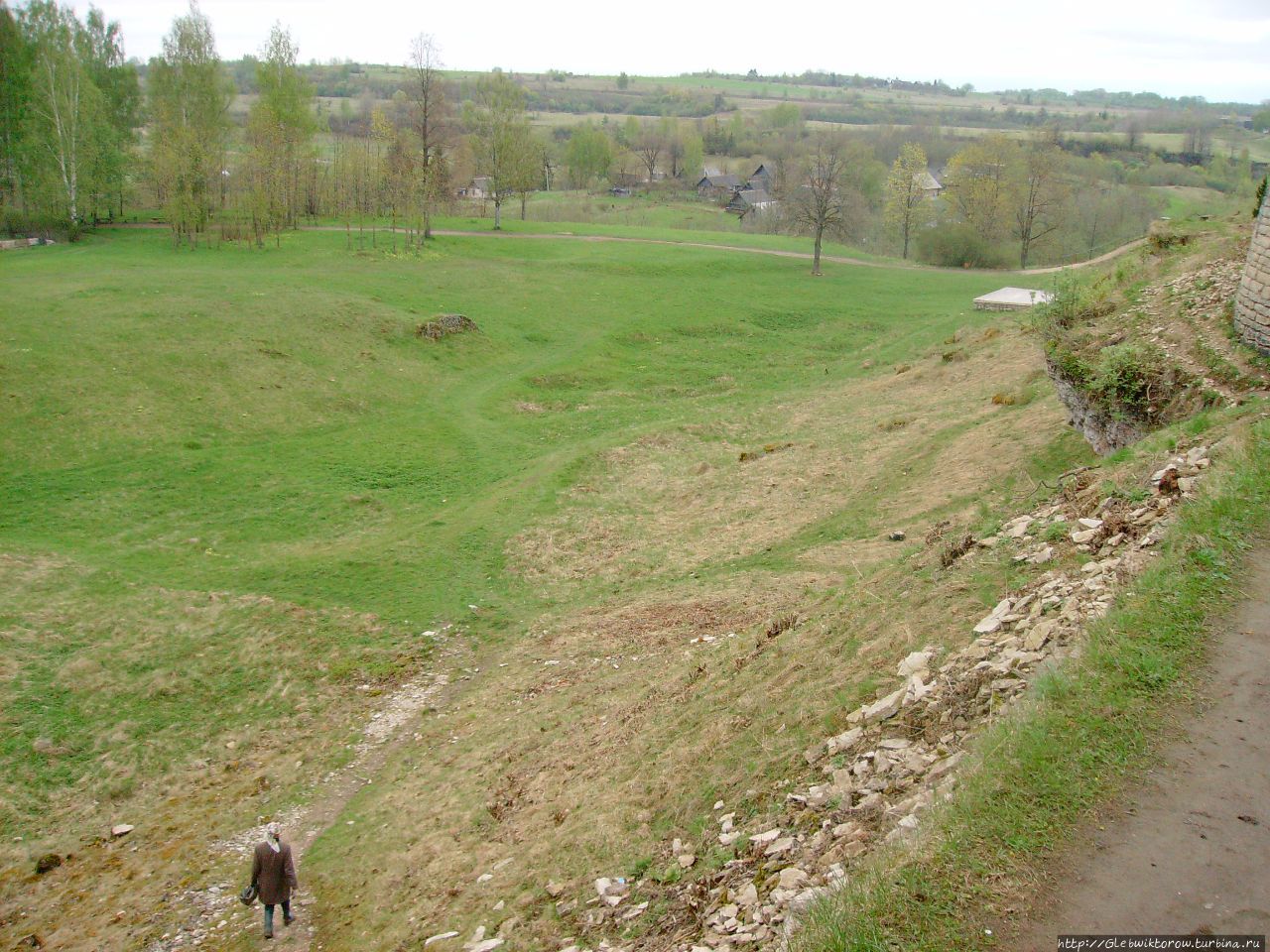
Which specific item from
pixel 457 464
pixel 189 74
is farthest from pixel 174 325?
pixel 189 74

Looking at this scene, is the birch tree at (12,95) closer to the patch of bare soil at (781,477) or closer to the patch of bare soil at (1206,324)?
the patch of bare soil at (781,477)

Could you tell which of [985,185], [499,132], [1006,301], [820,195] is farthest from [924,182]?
[1006,301]

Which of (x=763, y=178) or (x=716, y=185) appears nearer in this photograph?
(x=763, y=178)

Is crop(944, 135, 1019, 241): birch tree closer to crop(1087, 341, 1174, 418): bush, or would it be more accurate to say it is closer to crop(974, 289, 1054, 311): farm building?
crop(974, 289, 1054, 311): farm building

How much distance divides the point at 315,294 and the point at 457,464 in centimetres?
1496

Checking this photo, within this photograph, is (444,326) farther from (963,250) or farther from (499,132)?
(963,250)

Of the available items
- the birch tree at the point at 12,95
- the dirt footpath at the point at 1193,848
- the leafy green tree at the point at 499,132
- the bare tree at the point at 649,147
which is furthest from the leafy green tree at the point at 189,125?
the bare tree at the point at 649,147

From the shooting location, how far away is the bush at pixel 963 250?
5884 cm

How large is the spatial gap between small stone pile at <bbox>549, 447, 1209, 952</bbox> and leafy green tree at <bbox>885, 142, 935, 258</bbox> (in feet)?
201

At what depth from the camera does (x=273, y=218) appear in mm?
48906

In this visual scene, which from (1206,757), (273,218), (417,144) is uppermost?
(417,144)

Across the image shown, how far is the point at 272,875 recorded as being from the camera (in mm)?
9953

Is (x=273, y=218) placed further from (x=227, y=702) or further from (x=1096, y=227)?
(x=1096, y=227)

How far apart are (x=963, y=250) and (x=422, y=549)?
49.2 metres
